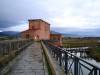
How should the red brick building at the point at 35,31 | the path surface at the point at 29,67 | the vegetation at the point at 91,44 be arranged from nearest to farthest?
the path surface at the point at 29,67
the vegetation at the point at 91,44
the red brick building at the point at 35,31

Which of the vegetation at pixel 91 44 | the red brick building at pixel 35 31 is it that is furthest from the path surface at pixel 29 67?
the red brick building at pixel 35 31

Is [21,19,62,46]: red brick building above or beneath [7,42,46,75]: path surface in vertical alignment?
above

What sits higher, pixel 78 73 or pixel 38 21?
pixel 38 21

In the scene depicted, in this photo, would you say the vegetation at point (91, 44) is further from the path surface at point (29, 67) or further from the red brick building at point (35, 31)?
the path surface at point (29, 67)

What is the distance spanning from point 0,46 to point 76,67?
5.26 meters

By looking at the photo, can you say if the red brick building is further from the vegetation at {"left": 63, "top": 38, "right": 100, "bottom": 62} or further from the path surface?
the path surface

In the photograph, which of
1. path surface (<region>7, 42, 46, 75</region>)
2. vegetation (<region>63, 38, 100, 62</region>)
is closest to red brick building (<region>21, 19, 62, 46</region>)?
vegetation (<region>63, 38, 100, 62</region>)

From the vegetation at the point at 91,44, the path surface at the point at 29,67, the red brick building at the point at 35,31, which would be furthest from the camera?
the red brick building at the point at 35,31

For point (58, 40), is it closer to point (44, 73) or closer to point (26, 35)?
point (26, 35)

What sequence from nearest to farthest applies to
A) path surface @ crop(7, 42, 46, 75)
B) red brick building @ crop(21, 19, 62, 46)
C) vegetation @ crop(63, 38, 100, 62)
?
1. path surface @ crop(7, 42, 46, 75)
2. vegetation @ crop(63, 38, 100, 62)
3. red brick building @ crop(21, 19, 62, 46)

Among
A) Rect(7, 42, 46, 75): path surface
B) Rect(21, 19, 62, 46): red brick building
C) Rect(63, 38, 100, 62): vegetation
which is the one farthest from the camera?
Rect(21, 19, 62, 46): red brick building

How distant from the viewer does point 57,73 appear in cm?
732

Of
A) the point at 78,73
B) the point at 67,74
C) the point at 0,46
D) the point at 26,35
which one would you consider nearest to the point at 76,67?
the point at 78,73

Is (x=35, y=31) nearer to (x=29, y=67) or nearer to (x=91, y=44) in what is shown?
(x=91, y=44)
